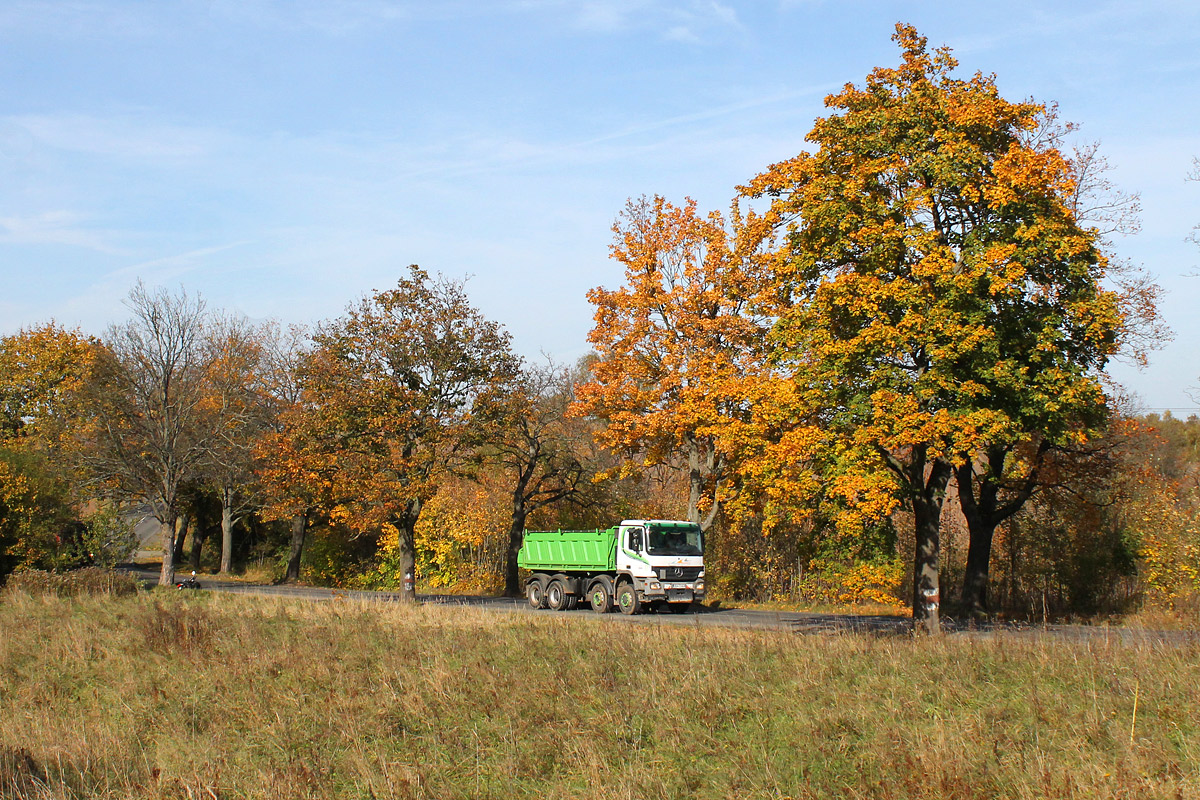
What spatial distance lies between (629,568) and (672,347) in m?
7.58

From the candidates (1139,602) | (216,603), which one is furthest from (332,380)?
(1139,602)

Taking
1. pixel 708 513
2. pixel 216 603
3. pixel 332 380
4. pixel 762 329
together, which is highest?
pixel 762 329

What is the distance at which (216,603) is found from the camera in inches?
1007

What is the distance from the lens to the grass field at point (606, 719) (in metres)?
7.96

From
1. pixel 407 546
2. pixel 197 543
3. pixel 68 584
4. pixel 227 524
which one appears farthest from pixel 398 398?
pixel 197 543

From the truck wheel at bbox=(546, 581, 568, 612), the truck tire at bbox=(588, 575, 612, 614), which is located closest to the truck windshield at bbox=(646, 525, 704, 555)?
the truck tire at bbox=(588, 575, 612, 614)

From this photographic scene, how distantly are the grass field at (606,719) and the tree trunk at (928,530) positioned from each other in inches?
187

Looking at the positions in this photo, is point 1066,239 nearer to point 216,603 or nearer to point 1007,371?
point 1007,371

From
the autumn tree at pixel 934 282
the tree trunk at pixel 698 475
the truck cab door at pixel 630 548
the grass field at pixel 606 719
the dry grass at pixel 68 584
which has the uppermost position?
the autumn tree at pixel 934 282

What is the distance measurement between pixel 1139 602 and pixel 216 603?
2545cm

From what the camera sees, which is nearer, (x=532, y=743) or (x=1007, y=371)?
(x=532, y=743)

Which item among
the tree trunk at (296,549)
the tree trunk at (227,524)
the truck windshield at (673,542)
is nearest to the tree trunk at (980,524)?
the truck windshield at (673,542)

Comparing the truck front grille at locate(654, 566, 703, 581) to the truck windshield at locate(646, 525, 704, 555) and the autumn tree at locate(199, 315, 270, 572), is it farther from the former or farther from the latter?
the autumn tree at locate(199, 315, 270, 572)

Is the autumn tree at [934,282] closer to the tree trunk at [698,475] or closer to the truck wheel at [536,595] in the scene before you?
the tree trunk at [698,475]
